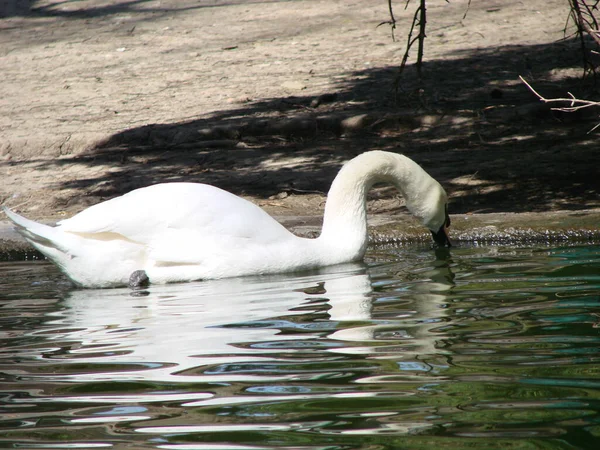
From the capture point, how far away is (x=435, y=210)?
5.57 meters

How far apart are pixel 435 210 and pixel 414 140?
11.4 ft

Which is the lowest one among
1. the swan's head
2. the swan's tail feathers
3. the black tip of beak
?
the black tip of beak

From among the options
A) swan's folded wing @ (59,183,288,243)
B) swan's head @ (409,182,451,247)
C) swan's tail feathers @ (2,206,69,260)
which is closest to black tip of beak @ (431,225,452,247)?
swan's head @ (409,182,451,247)

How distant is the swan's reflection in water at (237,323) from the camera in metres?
3.05

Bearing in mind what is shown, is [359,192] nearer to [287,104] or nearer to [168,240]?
[168,240]

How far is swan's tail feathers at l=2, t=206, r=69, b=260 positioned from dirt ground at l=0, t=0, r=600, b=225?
7.95 feet

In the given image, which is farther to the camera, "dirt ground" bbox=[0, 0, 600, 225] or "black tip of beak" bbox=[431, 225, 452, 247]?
"dirt ground" bbox=[0, 0, 600, 225]

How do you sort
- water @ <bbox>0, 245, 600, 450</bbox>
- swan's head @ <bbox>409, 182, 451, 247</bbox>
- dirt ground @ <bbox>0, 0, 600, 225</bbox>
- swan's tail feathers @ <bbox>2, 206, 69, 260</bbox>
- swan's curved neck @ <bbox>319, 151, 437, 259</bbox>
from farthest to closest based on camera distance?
1. dirt ground @ <bbox>0, 0, 600, 225</bbox>
2. swan's head @ <bbox>409, 182, 451, 247</bbox>
3. swan's curved neck @ <bbox>319, 151, 437, 259</bbox>
4. swan's tail feathers @ <bbox>2, 206, 69, 260</bbox>
5. water @ <bbox>0, 245, 600, 450</bbox>

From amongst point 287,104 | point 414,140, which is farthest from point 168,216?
point 287,104

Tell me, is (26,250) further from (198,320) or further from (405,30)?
(405,30)

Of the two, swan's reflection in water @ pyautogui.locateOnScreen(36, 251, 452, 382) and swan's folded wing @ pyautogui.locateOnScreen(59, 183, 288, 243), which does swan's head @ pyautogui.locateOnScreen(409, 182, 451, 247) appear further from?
swan's folded wing @ pyautogui.locateOnScreen(59, 183, 288, 243)

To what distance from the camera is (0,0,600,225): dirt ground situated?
26.0ft

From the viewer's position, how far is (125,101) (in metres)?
11.1

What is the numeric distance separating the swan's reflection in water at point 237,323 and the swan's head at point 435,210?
555 millimetres
